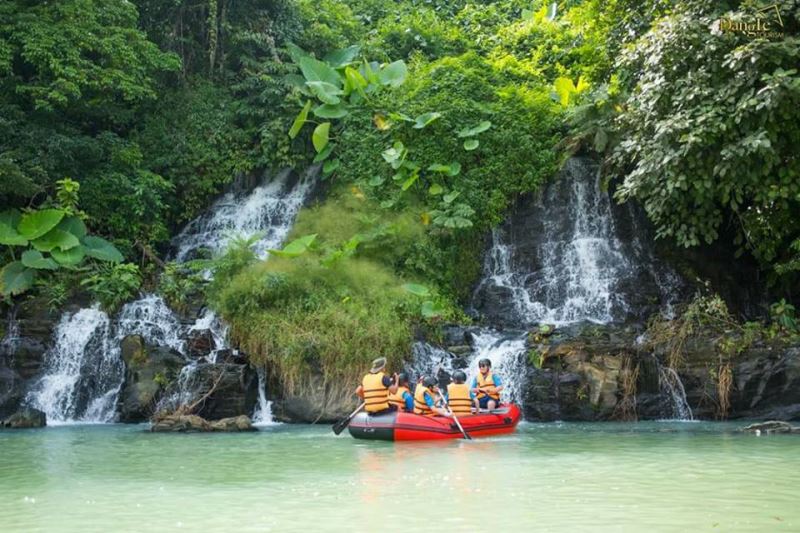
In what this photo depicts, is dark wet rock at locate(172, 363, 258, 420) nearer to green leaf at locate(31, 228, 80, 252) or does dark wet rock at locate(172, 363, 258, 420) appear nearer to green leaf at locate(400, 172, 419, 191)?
green leaf at locate(31, 228, 80, 252)

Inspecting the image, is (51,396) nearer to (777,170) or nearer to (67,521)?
(67,521)

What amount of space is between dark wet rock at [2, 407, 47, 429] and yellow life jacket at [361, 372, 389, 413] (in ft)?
19.4

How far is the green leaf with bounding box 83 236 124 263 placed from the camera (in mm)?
18469

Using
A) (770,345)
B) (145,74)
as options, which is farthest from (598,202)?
(145,74)

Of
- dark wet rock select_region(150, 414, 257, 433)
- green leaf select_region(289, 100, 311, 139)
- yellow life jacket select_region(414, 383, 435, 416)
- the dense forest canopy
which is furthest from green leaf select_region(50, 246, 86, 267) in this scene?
yellow life jacket select_region(414, 383, 435, 416)

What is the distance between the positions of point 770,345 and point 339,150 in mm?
10365

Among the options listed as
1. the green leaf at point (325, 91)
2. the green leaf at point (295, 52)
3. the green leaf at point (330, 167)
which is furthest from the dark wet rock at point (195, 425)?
the green leaf at point (295, 52)

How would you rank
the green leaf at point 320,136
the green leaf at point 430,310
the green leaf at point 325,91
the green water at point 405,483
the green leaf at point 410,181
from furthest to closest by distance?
Answer: the green leaf at point 325,91, the green leaf at point 320,136, the green leaf at point 410,181, the green leaf at point 430,310, the green water at point 405,483

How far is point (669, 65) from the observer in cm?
1627

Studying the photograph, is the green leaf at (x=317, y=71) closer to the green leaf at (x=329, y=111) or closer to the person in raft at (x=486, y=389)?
the green leaf at (x=329, y=111)

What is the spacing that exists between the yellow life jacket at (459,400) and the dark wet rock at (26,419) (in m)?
6.92

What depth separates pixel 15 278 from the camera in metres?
17.6

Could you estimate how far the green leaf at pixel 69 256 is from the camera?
17.8 metres

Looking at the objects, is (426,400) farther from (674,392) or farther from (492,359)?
(674,392)
